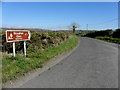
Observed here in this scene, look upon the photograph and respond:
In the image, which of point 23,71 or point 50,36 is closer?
point 23,71

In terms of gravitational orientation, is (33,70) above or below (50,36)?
below

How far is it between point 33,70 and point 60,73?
1209 millimetres

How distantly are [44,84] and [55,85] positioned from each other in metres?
0.36

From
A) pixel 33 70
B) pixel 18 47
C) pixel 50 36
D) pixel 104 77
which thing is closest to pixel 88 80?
pixel 104 77

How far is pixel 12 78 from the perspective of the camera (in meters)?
5.50

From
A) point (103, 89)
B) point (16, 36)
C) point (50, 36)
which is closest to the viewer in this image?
point (103, 89)

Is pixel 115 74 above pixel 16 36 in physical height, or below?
below

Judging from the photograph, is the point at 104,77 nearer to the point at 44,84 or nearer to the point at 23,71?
the point at 44,84

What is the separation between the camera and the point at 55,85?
5000mm

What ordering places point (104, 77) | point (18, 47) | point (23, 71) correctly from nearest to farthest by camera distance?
point (104, 77)
point (23, 71)
point (18, 47)

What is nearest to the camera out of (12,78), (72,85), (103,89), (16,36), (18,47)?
(103,89)

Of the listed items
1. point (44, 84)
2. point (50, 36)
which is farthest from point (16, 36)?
point (50, 36)

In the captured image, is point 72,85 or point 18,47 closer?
point 72,85

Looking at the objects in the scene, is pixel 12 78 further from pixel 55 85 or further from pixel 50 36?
pixel 50 36
